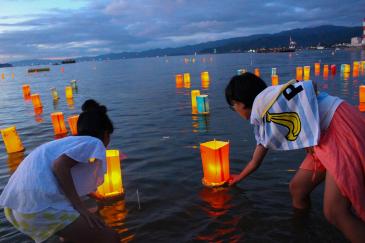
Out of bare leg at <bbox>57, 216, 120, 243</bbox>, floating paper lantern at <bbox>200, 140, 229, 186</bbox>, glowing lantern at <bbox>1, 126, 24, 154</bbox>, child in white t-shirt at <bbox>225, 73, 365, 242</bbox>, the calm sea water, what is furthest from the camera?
glowing lantern at <bbox>1, 126, 24, 154</bbox>

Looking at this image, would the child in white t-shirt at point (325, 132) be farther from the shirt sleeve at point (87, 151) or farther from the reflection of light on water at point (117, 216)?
the reflection of light on water at point (117, 216)

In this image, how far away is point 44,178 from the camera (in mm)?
2814

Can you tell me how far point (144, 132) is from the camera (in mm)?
10328

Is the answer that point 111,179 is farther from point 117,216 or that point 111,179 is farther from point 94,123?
point 94,123

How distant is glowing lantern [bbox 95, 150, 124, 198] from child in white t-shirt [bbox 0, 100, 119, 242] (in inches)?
85.2

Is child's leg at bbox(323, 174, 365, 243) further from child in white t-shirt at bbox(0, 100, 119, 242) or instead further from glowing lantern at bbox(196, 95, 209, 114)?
glowing lantern at bbox(196, 95, 209, 114)

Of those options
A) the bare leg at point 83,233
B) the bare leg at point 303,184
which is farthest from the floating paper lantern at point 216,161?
the bare leg at point 83,233

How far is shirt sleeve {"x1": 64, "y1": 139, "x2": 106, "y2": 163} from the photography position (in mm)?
Answer: 2848

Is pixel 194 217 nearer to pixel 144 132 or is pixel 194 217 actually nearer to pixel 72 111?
pixel 144 132

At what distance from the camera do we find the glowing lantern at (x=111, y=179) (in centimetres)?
522

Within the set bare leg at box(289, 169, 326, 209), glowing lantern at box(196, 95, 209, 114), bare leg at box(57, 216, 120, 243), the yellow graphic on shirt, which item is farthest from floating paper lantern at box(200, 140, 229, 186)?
glowing lantern at box(196, 95, 209, 114)

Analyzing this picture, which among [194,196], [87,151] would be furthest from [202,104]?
[87,151]

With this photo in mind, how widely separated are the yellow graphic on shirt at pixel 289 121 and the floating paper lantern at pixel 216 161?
6.93ft

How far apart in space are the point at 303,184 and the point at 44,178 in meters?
2.77
